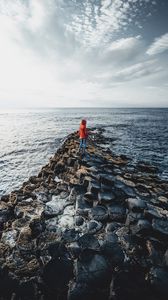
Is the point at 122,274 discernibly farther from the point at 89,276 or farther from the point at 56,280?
the point at 56,280

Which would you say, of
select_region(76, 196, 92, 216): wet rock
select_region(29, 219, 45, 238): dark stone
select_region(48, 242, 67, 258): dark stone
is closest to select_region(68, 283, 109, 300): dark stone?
select_region(48, 242, 67, 258): dark stone

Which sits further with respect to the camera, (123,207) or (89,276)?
(123,207)

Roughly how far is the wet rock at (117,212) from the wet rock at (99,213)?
166 millimetres

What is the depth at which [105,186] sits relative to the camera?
774 cm

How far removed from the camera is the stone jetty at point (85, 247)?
4.00 meters

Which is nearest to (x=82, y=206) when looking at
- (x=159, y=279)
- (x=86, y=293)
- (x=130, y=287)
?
(x=86, y=293)

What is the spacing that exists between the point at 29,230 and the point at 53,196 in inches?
96.7

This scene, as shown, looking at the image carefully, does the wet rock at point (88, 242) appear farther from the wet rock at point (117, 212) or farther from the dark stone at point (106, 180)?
the dark stone at point (106, 180)

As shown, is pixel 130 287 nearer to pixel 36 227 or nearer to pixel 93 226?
pixel 93 226

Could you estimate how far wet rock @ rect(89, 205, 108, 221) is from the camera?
6.01 metres

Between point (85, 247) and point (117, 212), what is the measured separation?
1.75 m

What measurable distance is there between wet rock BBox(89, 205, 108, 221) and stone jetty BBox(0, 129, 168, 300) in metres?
0.03

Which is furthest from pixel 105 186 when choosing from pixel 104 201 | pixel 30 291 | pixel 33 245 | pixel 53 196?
pixel 30 291

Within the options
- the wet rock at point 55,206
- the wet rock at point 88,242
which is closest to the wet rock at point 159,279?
the wet rock at point 88,242
